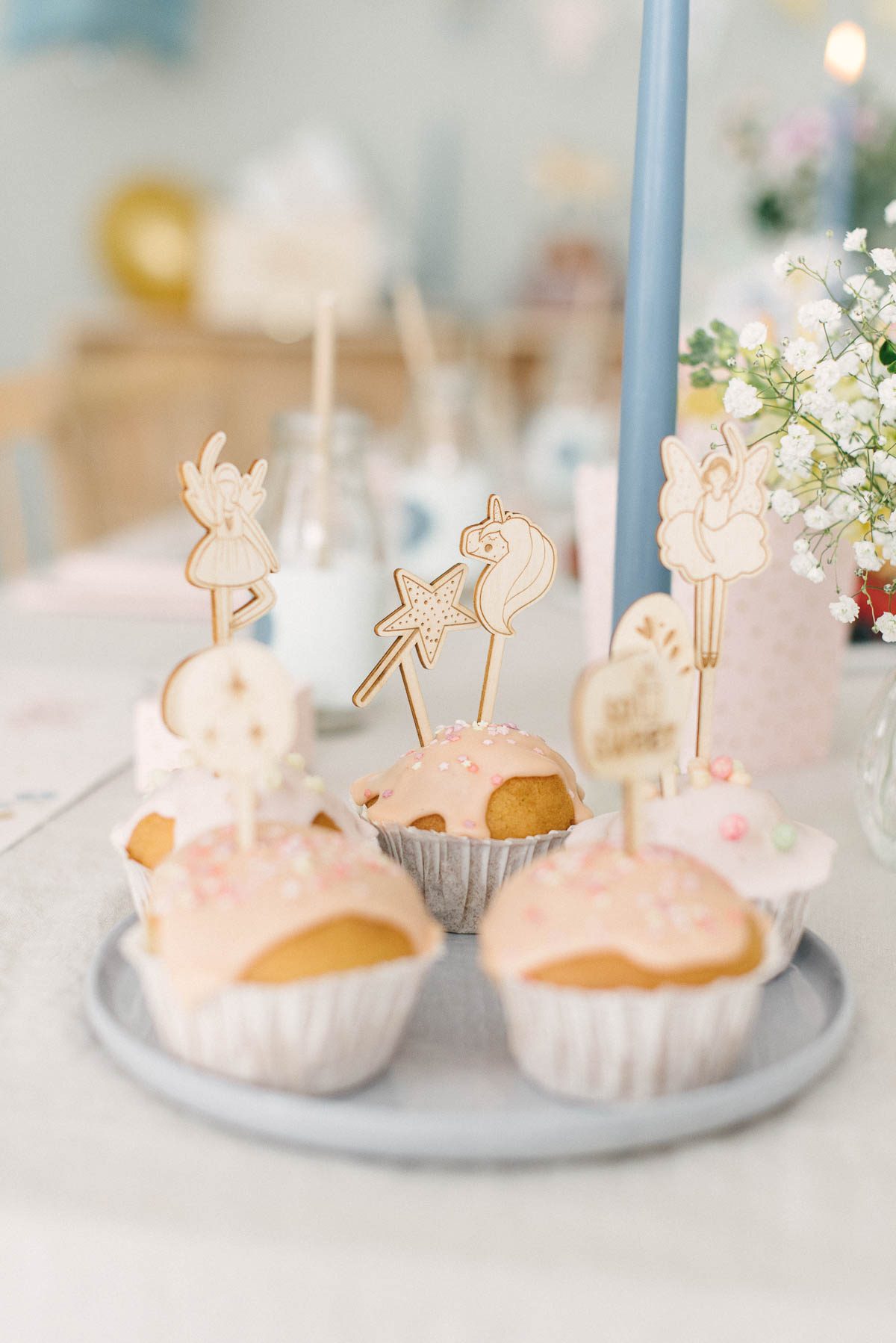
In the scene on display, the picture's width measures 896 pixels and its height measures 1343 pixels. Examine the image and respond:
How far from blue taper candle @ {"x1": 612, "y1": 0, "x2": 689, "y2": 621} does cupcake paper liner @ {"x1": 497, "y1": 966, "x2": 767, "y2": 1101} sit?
1.22ft

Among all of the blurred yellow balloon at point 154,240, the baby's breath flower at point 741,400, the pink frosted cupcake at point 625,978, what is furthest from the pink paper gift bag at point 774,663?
the blurred yellow balloon at point 154,240

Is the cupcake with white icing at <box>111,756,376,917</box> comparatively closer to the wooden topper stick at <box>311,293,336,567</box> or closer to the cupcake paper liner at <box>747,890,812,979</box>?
the cupcake paper liner at <box>747,890,812,979</box>

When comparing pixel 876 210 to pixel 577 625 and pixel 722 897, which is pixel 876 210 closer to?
pixel 577 625

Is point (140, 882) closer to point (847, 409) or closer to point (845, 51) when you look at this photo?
point (847, 409)

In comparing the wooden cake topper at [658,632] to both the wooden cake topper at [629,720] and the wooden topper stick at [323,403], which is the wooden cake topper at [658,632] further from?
the wooden topper stick at [323,403]

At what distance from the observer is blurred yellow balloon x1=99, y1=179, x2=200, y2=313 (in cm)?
420

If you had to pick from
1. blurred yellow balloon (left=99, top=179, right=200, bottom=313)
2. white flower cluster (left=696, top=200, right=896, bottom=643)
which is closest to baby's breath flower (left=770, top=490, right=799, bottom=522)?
white flower cluster (left=696, top=200, right=896, bottom=643)

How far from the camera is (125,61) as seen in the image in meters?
4.29

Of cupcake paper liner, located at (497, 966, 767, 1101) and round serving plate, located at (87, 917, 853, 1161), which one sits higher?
cupcake paper liner, located at (497, 966, 767, 1101)

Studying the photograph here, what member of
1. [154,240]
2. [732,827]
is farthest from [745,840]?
[154,240]

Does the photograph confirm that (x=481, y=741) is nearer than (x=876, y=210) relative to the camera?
Yes

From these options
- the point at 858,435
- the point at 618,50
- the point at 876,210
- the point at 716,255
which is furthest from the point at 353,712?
the point at 618,50

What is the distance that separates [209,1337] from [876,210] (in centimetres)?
218

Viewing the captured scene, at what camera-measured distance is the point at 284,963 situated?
507 mm
